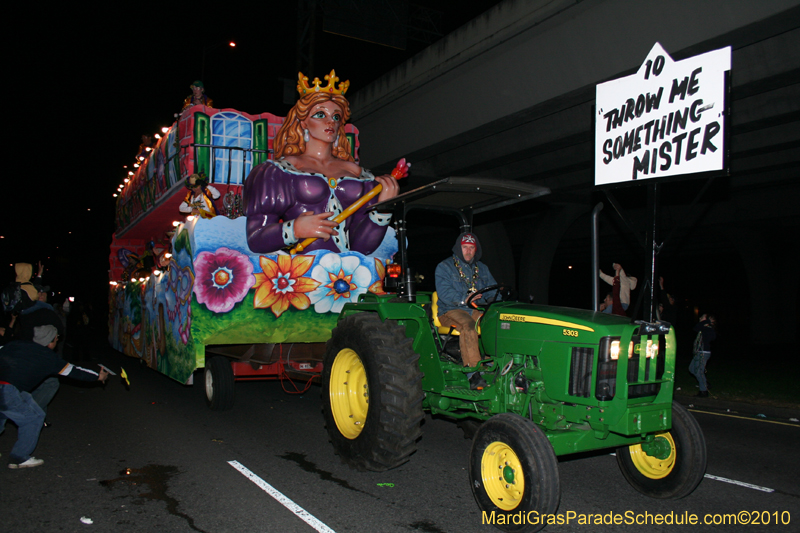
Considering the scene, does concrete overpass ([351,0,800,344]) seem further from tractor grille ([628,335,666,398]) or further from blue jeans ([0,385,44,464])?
blue jeans ([0,385,44,464])

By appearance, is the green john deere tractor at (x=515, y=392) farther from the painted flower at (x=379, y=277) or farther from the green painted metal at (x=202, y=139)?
the green painted metal at (x=202, y=139)

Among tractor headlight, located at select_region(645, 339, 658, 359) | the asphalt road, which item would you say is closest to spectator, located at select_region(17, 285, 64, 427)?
the asphalt road

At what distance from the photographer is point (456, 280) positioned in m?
5.25

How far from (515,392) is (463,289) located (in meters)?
1.19

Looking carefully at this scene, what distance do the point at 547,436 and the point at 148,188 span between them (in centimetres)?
950

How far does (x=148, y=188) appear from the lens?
11.0 m

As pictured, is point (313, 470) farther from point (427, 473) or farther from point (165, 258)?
point (165, 258)

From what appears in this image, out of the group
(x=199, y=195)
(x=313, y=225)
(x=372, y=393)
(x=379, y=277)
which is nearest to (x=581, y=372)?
(x=372, y=393)

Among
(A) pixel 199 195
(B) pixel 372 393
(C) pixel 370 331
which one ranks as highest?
(A) pixel 199 195

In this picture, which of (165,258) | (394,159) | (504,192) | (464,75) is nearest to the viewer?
(504,192)

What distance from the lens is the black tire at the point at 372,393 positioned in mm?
4621

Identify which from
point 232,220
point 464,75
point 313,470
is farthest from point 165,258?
point 464,75

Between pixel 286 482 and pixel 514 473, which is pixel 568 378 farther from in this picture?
pixel 286 482

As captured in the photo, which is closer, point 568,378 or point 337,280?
point 568,378
